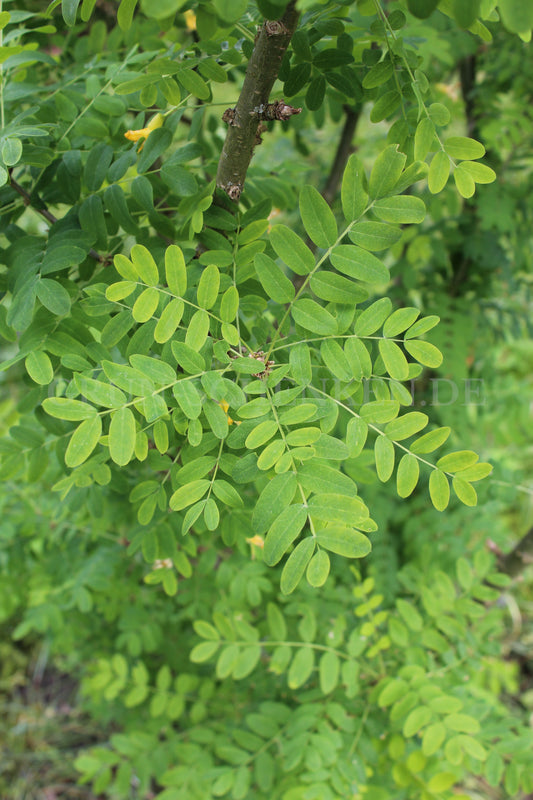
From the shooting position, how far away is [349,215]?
0.56 metres

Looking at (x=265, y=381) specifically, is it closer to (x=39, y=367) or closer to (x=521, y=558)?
(x=39, y=367)

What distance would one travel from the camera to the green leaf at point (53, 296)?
592 millimetres

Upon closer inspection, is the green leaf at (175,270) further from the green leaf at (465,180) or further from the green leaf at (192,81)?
the green leaf at (465,180)

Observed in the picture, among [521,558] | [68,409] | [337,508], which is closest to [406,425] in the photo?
[337,508]

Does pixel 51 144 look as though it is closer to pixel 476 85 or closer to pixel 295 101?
pixel 295 101

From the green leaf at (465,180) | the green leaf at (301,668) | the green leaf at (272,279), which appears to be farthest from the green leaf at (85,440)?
the green leaf at (301,668)

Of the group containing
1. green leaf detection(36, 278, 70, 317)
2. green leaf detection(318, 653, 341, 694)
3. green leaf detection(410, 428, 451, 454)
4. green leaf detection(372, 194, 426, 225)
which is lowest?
green leaf detection(318, 653, 341, 694)

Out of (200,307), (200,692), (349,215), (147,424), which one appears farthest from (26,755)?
(349,215)

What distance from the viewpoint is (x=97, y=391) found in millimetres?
531

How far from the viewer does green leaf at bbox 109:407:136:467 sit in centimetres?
53

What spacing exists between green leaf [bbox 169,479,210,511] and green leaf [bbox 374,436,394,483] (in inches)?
7.1

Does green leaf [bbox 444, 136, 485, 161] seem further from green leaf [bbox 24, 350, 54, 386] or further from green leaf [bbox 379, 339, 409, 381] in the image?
green leaf [bbox 24, 350, 54, 386]

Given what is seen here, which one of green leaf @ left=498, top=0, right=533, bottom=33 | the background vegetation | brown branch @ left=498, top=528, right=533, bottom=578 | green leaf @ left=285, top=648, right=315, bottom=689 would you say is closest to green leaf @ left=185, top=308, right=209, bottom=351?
the background vegetation

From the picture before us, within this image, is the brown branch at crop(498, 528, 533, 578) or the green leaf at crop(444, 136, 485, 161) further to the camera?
the brown branch at crop(498, 528, 533, 578)
